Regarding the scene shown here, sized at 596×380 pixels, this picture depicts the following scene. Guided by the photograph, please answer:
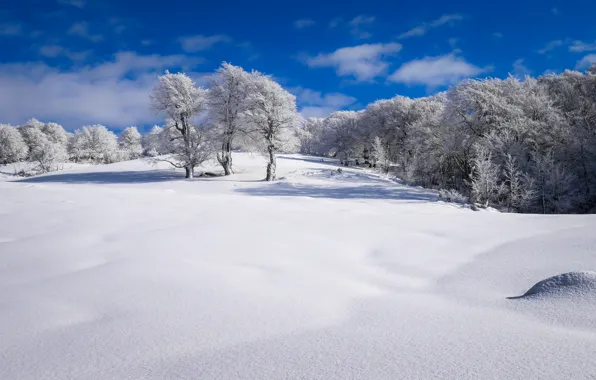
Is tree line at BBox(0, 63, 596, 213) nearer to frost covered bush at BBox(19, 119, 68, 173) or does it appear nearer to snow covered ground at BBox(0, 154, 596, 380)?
snow covered ground at BBox(0, 154, 596, 380)

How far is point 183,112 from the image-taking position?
2683cm

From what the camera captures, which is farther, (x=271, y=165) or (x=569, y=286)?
(x=271, y=165)

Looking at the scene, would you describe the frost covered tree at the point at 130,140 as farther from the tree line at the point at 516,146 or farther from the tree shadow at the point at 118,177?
the tree line at the point at 516,146

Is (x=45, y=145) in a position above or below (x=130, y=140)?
below

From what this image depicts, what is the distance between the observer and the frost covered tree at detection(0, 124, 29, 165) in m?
62.0

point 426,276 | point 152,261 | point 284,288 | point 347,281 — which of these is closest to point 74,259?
point 152,261

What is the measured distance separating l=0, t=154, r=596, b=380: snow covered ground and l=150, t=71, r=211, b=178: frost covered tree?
19.7 meters

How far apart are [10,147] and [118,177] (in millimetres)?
52895

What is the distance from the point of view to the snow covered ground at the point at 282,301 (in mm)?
1929

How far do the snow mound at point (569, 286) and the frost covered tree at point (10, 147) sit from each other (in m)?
82.9

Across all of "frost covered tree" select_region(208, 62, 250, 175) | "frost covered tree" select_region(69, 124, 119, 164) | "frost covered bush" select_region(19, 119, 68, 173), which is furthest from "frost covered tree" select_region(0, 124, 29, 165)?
"frost covered tree" select_region(208, 62, 250, 175)

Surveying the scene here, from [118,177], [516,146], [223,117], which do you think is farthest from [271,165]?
[516,146]

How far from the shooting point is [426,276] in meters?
4.43

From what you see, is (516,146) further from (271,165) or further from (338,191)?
(271,165)
